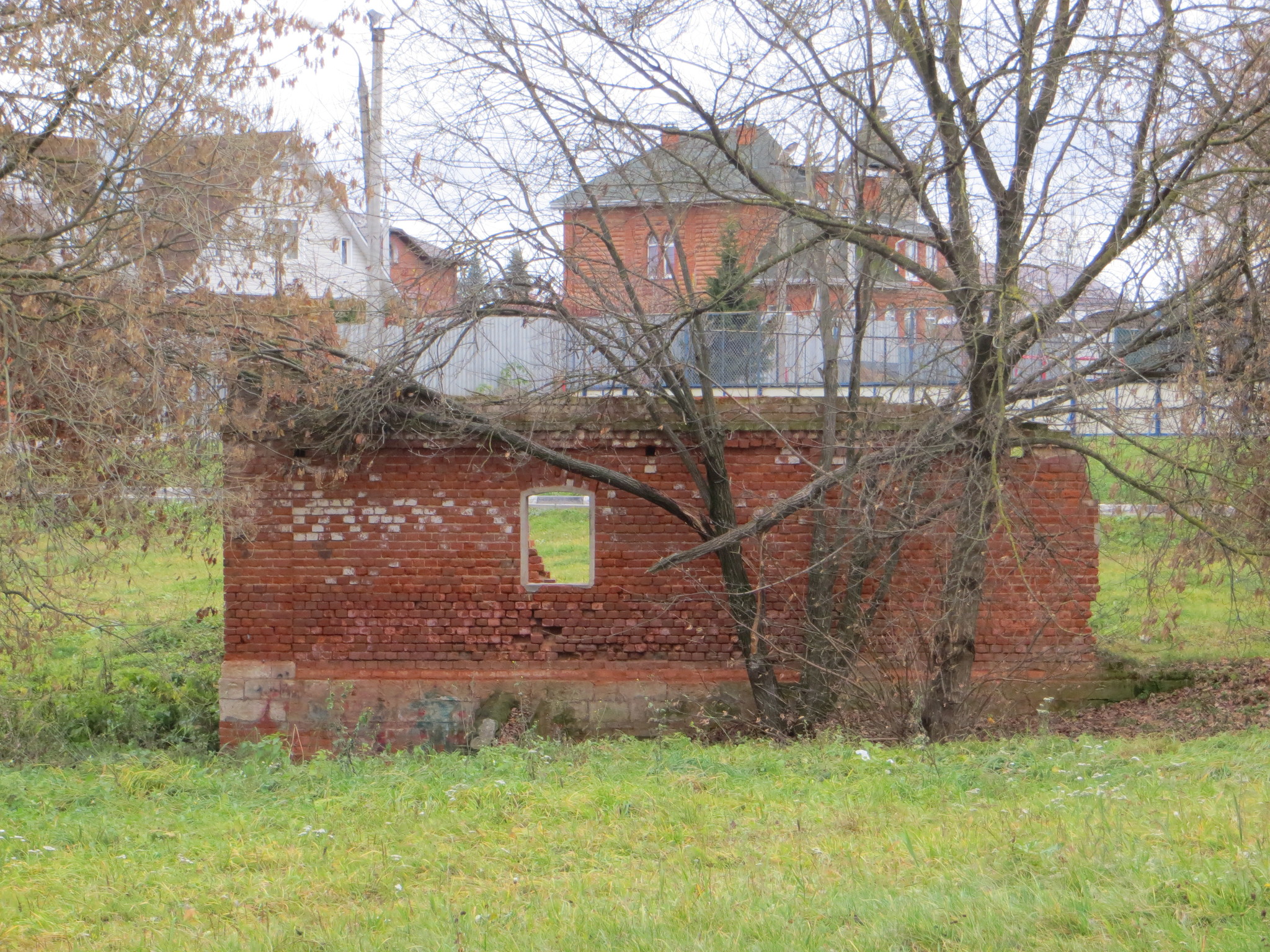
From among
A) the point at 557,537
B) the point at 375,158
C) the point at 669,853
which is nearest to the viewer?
the point at 669,853

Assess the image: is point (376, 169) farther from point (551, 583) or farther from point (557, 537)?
point (557, 537)

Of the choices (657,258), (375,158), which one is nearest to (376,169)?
(375,158)

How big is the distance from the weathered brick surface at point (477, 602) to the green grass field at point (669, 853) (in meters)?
2.29

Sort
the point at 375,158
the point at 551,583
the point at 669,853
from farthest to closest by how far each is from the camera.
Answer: the point at 551,583 < the point at 375,158 < the point at 669,853

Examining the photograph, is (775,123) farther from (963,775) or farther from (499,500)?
(963,775)

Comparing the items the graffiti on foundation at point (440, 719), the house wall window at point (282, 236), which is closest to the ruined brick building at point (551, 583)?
the graffiti on foundation at point (440, 719)

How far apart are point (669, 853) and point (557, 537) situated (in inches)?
749

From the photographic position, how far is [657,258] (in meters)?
10.3

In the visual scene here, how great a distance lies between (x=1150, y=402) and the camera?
871 cm

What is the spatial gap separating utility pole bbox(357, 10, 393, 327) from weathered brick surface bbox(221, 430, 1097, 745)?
1.55 m

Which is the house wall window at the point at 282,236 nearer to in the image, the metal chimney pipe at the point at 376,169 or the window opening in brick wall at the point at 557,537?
the metal chimney pipe at the point at 376,169

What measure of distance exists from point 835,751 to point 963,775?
1.34 m

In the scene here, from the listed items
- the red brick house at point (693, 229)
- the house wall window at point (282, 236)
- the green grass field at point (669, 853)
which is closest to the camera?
the green grass field at point (669, 853)

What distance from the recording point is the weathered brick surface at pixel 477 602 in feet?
33.8
